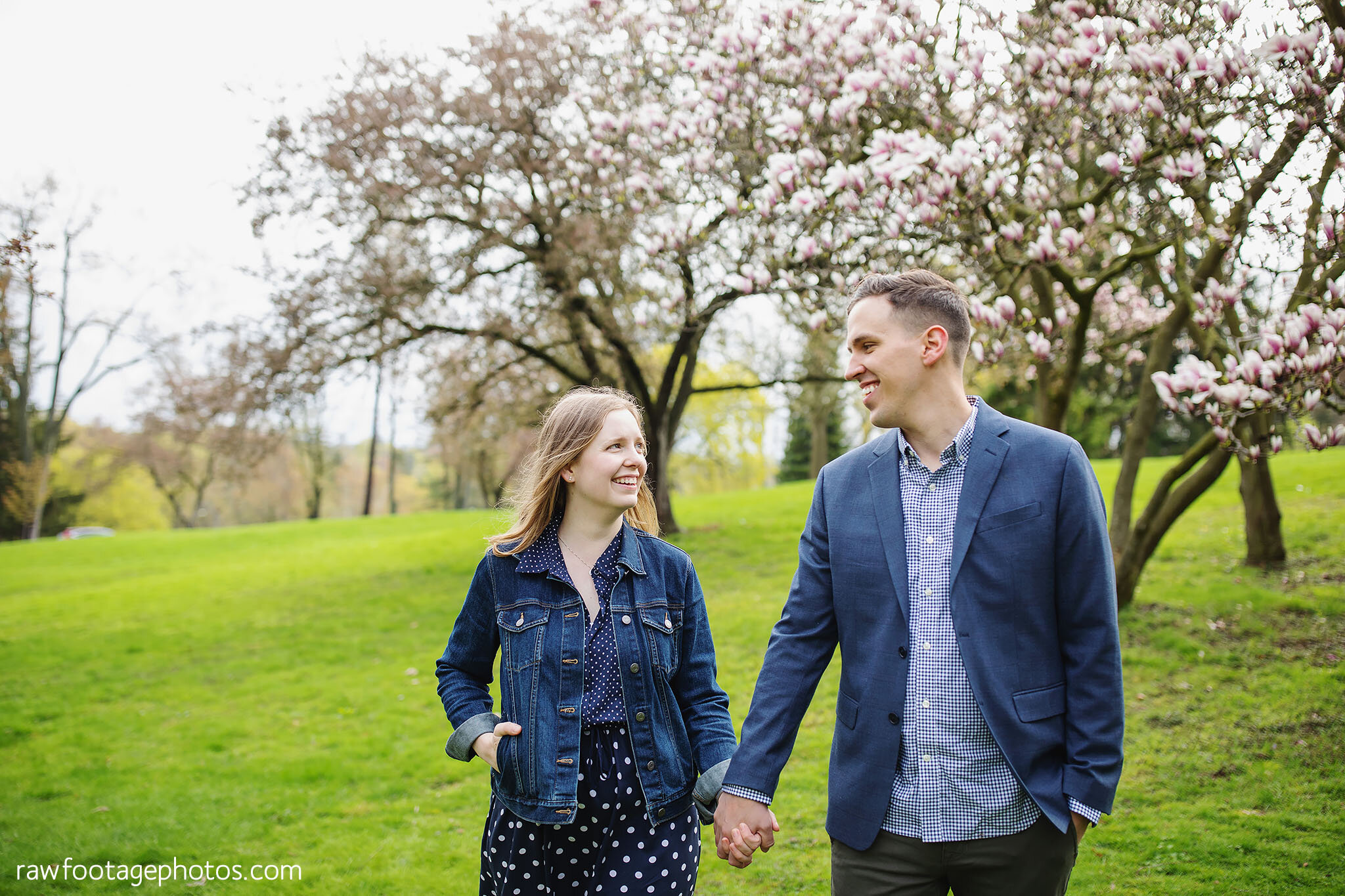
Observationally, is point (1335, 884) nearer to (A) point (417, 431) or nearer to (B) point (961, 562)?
(B) point (961, 562)

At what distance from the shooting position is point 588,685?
2682 mm

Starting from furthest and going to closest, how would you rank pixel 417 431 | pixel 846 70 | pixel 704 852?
1. pixel 417 431
2. pixel 846 70
3. pixel 704 852

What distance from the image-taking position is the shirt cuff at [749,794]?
2451mm

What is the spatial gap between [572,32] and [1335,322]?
1228 cm

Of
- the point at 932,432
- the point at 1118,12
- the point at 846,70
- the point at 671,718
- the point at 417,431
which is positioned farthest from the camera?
the point at 417,431

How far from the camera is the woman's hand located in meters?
2.57

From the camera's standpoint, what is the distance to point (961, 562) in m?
2.30

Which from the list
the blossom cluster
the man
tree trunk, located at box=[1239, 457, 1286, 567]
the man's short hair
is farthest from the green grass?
the man's short hair

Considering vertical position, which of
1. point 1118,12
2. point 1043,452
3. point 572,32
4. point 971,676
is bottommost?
point 971,676

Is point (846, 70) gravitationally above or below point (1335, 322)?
above

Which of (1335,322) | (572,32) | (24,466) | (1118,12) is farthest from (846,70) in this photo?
(24,466)

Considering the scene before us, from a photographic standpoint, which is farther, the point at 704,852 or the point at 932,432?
the point at 704,852

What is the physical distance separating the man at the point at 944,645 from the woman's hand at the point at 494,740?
658 millimetres

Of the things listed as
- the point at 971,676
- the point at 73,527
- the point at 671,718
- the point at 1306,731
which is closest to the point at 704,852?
the point at 671,718
